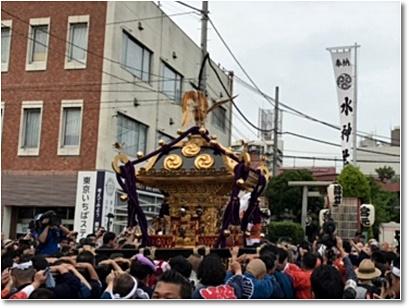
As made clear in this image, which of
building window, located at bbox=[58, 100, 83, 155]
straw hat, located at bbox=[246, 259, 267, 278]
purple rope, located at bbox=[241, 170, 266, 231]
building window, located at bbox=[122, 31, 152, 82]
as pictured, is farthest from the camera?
building window, located at bbox=[122, 31, 152, 82]

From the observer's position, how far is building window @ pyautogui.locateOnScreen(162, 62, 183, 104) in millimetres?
17417

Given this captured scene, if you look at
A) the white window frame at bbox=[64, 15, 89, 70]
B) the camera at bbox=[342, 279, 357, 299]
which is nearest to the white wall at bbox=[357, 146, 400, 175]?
the white window frame at bbox=[64, 15, 89, 70]

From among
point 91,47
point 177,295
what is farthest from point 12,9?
point 177,295

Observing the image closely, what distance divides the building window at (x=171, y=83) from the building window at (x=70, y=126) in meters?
3.55

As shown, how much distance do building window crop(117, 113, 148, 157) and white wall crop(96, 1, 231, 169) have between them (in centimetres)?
16

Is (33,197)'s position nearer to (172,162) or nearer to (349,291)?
(172,162)

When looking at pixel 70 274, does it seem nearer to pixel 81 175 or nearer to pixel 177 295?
pixel 177 295

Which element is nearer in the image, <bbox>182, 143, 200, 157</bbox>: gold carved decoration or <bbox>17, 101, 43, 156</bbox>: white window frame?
<bbox>182, 143, 200, 157</bbox>: gold carved decoration

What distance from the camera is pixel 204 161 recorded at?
6.27 metres

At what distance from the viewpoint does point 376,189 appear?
20.8 m

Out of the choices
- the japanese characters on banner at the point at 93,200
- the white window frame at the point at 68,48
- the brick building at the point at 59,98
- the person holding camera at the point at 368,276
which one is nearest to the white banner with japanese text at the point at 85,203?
the japanese characters on banner at the point at 93,200

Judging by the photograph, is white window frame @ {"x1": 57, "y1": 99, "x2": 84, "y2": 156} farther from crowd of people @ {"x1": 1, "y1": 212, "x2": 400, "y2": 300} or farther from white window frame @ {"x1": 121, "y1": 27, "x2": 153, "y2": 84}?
crowd of people @ {"x1": 1, "y1": 212, "x2": 400, "y2": 300}

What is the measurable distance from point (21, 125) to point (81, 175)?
2.17 metres

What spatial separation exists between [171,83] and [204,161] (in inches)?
470
